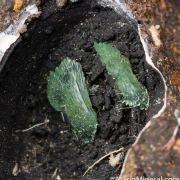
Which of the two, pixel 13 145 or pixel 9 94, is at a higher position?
pixel 9 94

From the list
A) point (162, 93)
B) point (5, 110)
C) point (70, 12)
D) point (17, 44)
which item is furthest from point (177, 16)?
point (5, 110)

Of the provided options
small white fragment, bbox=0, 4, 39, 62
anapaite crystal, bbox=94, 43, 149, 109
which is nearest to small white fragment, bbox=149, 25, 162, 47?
anapaite crystal, bbox=94, 43, 149, 109

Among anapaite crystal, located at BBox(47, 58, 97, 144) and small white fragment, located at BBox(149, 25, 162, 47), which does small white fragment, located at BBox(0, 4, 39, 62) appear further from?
small white fragment, located at BBox(149, 25, 162, 47)

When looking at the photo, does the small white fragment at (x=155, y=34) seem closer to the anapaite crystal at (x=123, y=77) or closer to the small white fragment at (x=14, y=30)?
the anapaite crystal at (x=123, y=77)

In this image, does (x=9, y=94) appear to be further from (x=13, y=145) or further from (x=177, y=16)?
(x=177, y=16)

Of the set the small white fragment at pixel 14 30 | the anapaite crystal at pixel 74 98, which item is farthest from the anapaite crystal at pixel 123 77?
the small white fragment at pixel 14 30

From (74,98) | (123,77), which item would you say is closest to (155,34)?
(123,77)
